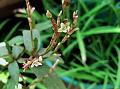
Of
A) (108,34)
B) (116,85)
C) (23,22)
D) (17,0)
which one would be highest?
(17,0)

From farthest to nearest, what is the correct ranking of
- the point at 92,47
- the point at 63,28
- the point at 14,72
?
the point at 92,47 → the point at 14,72 → the point at 63,28

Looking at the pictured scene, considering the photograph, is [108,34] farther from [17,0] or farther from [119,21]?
[17,0]

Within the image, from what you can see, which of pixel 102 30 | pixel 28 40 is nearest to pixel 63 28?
pixel 28 40

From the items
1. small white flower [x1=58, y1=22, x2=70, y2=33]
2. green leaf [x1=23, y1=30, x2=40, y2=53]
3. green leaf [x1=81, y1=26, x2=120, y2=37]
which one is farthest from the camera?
green leaf [x1=81, y1=26, x2=120, y2=37]

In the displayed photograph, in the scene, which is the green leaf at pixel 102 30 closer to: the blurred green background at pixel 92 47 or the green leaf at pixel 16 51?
the blurred green background at pixel 92 47

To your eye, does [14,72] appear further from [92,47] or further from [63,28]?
[92,47]

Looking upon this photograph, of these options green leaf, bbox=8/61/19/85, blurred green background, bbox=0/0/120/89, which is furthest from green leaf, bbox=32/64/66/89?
blurred green background, bbox=0/0/120/89

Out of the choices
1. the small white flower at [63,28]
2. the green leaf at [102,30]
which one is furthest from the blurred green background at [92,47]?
the small white flower at [63,28]

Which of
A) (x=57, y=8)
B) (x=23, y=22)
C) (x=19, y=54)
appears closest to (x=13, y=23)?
(x=23, y=22)

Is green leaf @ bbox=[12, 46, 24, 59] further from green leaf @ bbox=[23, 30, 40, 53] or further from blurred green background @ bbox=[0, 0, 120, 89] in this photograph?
blurred green background @ bbox=[0, 0, 120, 89]

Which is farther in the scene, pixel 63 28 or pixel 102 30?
pixel 102 30

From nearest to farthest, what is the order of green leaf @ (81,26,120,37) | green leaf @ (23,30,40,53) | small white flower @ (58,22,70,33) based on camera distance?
1. small white flower @ (58,22,70,33)
2. green leaf @ (23,30,40,53)
3. green leaf @ (81,26,120,37)
